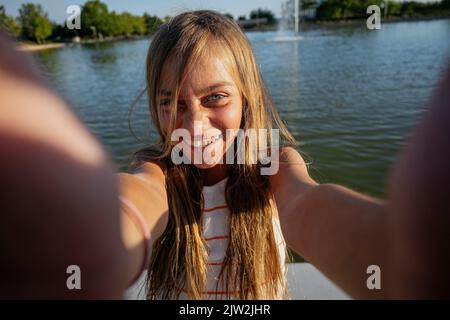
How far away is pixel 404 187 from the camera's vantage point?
1.34 feet

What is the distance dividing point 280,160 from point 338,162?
20.3 ft

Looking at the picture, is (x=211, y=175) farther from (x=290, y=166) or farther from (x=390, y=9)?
(x=390, y=9)

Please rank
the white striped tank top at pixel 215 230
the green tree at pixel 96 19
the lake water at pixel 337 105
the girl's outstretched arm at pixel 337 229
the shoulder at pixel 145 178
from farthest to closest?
the green tree at pixel 96 19, the lake water at pixel 337 105, the white striped tank top at pixel 215 230, the shoulder at pixel 145 178, the girl's outstretched arm at pixel 337 229

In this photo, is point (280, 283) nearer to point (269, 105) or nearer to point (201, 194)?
point (201, 194)

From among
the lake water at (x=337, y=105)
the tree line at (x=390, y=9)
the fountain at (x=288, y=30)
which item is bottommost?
the lake water at (x=337, y=105)

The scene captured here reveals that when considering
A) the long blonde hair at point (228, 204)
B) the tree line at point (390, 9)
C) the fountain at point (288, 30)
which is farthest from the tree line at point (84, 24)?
the long blonde hair at point (228, 204)

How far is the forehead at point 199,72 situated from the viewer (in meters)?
1.52

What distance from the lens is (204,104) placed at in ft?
5.14

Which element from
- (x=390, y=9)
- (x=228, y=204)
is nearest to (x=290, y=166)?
(x=228, y=204)

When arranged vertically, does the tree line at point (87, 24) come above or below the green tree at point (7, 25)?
above

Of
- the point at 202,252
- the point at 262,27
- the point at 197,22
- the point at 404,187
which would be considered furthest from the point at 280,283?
the point at 262,27

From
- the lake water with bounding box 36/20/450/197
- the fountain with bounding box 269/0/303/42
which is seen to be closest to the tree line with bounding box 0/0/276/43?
the fountain with bounding box 269/0/303/42

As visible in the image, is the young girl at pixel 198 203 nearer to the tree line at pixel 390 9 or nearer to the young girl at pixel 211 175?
the young girl at pixel 211 175

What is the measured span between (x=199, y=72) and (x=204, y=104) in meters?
0.15
